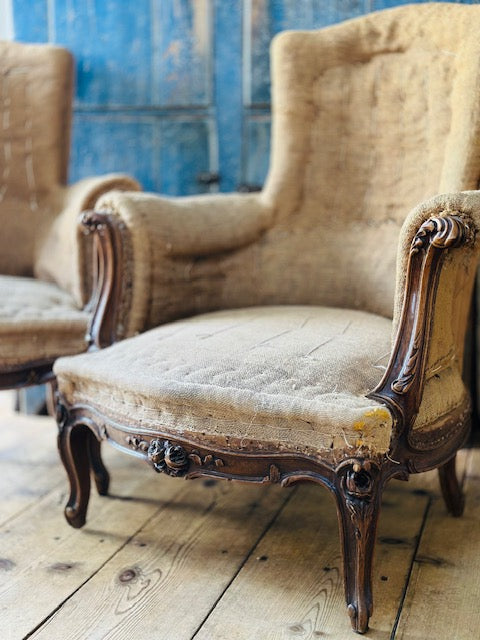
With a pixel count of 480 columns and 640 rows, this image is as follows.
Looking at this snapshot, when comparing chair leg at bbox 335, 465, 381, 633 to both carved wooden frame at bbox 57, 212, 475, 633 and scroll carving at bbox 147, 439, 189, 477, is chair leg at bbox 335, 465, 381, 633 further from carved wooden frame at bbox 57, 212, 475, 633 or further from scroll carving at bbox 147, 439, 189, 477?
scroll carving at bbox 147, 439, 189, 477

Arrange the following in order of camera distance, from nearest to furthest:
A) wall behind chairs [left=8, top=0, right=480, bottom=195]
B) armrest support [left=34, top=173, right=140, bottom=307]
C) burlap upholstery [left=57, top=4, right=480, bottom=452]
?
burlap upholstery [left=57, top=4, right=480, bottom=452] → armrest support [left=34, top=173, right=140, bottom=307] → wall behind chairs [left=8, top=0, right=480, bottom=195]

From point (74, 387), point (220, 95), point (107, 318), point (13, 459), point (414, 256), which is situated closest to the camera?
point (414, 256)

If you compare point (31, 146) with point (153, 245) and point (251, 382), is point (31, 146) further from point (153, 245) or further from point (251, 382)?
point (251, 382)

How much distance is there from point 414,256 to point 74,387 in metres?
0.72

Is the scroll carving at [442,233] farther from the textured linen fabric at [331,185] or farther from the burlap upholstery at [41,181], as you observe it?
the burlap upholstery at [41,181]

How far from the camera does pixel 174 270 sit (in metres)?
1.69

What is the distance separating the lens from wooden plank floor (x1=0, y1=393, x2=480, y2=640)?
3.98 feet

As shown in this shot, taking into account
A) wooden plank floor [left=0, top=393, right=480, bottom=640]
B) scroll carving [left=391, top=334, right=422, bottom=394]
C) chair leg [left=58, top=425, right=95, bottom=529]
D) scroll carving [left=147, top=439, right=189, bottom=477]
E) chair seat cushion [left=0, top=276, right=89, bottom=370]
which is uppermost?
scroll carving [left=391, top=334, right=422, bottom=394]

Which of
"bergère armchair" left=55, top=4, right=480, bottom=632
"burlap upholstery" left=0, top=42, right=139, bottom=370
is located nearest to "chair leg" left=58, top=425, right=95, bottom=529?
"bergère armchair" left=55, top=4, right=480, bottom=632

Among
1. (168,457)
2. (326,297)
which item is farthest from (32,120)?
(168,457)

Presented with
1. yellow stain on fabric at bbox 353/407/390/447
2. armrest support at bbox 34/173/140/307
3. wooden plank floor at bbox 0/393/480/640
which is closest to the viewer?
yellow stain on fabric at bbox 353/407/390/447

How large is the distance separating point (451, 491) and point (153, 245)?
2.82ft

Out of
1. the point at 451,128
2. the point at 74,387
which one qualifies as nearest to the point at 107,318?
the point at 74,387

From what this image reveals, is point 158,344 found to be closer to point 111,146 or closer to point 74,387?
point 74,387
